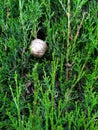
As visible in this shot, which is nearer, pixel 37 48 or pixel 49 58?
pixel 37 48

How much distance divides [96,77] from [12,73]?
0.72 meters

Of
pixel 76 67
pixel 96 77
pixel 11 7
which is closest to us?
pixel 96 77

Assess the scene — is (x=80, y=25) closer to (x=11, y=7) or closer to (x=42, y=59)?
(x=42, y=59)

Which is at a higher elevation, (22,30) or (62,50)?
(22,30)

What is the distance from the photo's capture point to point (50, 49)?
8.14 feet

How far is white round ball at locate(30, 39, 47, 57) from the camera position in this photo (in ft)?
7.91

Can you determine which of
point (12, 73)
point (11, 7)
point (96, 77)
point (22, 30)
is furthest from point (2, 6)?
point (96, 77)

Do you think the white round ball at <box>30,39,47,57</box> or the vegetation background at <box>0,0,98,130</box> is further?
the white round ball at <box>30,39,47,57</box>

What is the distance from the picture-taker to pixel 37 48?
2.41 m

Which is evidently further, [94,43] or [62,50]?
[62,50]

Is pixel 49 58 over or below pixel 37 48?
below

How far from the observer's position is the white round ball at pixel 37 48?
241cm

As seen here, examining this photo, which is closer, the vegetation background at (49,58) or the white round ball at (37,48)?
the vegetation background at (49,58)

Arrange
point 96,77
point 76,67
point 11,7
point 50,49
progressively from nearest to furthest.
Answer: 1. point 96,77
2. point 76,67
3. point 50,49
4. point 11,7
